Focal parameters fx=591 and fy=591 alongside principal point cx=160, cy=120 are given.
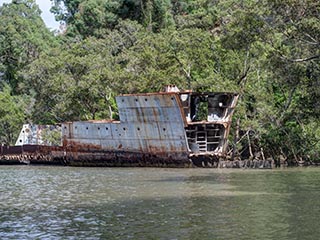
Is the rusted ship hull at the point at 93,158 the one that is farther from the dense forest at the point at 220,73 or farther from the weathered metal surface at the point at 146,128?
the dense forest at the point at 220,73

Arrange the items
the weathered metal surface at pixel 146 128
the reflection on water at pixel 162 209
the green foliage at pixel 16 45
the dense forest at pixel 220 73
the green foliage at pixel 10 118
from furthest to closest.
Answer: the green foliage at pixel 16 45 → the green foliage at pixel 10 118 → the weathered metal surface at pixel 146 128 → the dense forest at pixel 220 73 → the reflection on water at pixel 162 209

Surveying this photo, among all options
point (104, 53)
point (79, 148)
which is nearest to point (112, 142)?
point (79, 148)

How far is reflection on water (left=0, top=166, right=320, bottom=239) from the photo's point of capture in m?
12.8

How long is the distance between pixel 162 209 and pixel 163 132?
20.3 m

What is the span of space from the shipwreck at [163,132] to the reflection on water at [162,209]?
10.2 meters

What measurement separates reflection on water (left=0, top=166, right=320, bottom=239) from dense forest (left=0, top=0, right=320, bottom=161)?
5855 mm

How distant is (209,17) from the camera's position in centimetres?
4234

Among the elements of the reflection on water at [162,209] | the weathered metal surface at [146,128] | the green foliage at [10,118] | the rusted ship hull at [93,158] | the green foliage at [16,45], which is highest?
the green foliage at [16,45]

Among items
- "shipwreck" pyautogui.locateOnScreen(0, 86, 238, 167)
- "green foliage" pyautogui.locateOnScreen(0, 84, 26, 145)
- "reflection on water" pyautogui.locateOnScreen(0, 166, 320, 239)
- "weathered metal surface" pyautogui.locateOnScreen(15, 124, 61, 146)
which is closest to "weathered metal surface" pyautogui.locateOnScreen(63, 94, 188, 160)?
"shipwreck" pyautogui.locateOnScreen(0, 86, 238, 167)

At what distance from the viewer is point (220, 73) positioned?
134 feet

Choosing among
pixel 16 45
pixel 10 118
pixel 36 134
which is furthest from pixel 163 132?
pixel 16 45

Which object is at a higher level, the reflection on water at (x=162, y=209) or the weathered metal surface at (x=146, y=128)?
the weathered metal surface at (x=146, y=128)

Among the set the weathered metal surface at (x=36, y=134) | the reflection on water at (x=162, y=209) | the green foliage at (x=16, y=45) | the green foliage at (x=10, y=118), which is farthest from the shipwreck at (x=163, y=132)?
the green foliage at (x=16, y=45)

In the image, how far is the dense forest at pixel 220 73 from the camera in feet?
78.9
